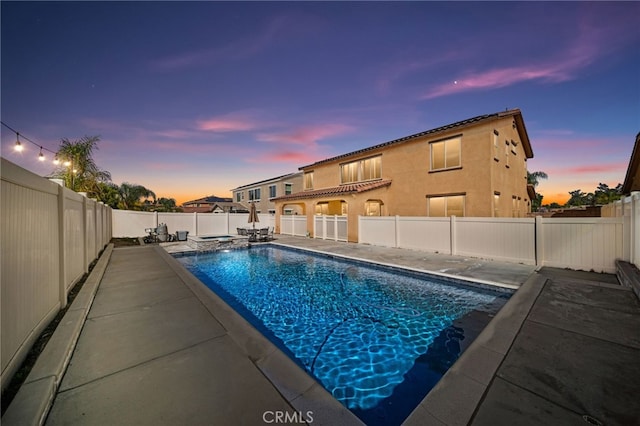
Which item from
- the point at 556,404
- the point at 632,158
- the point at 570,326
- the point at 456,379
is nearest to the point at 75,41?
the point at 456,379

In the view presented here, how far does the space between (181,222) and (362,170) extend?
628 inches

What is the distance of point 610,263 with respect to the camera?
7059mm

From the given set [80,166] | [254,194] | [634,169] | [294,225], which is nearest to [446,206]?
[634,169]

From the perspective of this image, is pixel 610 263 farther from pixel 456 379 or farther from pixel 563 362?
pixel 456 379

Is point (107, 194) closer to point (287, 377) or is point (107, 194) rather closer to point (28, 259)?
point (28, 259)

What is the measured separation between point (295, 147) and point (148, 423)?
24.4 m

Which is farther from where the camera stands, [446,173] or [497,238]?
[446,173]

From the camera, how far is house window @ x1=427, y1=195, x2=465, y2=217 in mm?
13055

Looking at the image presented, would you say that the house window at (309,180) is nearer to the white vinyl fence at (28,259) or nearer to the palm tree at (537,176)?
the white vinyl fence at (28,259)

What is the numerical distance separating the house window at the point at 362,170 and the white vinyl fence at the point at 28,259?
634 inches

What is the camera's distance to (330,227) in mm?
17094

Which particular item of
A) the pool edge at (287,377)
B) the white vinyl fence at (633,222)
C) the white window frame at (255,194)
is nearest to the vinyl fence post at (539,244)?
the white vinyl fence at (633,222)

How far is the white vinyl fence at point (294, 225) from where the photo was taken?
65.7 ft

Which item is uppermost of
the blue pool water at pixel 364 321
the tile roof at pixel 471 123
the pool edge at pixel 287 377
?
the tile roof at pixel 471 123
